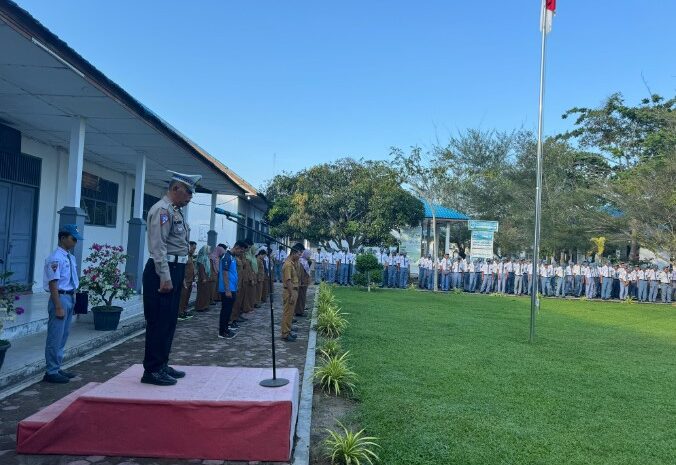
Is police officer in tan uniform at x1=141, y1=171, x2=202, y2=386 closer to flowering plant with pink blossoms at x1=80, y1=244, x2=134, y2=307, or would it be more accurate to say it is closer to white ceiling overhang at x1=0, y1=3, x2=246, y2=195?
white ceiling overhang at x1=0, y1=3, x2=246, y2=195

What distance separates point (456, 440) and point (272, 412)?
68.2 inches

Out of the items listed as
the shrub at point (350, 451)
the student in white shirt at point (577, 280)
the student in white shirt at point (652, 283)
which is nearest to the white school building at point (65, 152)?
the shrub at point (350, 451)

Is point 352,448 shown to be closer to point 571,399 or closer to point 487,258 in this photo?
point 571,399

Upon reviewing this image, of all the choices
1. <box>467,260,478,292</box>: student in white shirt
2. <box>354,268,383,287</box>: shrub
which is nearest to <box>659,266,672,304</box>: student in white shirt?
<box>467,260,478,292</box>: student in white shirt

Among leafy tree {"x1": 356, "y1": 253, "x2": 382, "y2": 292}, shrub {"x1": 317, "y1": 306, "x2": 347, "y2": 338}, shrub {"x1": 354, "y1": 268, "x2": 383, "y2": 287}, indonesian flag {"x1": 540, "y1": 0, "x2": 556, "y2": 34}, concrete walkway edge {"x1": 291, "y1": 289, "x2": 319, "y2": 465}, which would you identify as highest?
indonesian flag {"x1": 540, "y1": 0, "x2": 556, "y2": 34}

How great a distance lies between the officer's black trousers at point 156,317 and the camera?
425 centimetres

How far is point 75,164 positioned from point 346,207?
15796 mm

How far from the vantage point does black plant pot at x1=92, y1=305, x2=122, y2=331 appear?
8047mm

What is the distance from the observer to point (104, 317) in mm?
8062

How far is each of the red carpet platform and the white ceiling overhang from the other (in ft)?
12.6

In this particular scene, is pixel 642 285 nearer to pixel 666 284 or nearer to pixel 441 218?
pixel 666 284

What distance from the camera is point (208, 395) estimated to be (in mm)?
3932

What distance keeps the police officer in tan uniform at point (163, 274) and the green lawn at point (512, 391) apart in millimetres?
1991

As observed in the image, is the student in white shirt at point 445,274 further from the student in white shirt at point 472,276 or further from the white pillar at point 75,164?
the white pillar at point 75,164
